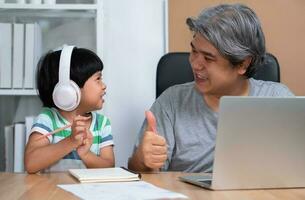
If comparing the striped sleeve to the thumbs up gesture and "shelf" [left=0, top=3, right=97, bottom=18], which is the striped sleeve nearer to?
the thumbs up gesture

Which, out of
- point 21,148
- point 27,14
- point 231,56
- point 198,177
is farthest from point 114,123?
point 198,177

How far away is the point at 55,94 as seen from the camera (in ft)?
4.77

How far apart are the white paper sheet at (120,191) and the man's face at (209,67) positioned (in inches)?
20.9

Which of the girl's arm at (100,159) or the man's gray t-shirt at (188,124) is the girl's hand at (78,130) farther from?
the man's gray t-shirt at (188,124)

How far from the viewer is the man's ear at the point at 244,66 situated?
5.02ft

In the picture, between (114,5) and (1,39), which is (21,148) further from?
(114,5)

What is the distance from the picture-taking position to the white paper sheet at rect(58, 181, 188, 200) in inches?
35.6

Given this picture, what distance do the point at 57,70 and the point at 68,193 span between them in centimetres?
72

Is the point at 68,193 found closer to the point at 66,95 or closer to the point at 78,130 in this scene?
the point at 78,130

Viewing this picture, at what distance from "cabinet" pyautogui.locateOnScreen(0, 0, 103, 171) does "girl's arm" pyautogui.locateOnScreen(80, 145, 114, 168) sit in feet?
1.54

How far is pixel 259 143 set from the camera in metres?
0.97

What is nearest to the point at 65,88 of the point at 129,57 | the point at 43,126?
the point at 43,126

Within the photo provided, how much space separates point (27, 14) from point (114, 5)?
382 millimetres

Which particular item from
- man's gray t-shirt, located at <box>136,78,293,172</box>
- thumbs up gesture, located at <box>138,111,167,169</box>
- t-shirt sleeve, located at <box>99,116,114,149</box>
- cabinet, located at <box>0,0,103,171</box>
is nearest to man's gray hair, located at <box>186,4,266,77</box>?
man's gray t-shirt, located at <box>136,78,293,172</box>
